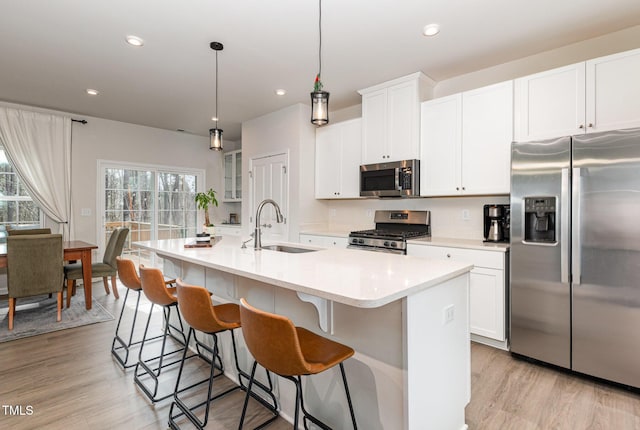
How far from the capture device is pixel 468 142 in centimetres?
317

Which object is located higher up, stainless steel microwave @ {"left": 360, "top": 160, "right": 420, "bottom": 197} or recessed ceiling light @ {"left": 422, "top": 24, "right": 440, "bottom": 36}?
recessed ceiling light @ {"left": 422, "top": 24, "right": 440, "bottom": 36}

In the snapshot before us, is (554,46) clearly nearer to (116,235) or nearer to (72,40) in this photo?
(72,40)

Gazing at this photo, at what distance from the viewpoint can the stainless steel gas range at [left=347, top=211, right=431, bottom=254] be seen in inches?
132

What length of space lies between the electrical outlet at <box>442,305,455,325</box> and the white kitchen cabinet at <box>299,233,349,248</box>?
2.20m

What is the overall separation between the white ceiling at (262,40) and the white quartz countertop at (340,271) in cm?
175

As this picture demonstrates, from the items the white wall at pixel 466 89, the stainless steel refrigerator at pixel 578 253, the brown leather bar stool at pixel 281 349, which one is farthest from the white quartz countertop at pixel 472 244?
the brown leather bar stool at pixel 281 349

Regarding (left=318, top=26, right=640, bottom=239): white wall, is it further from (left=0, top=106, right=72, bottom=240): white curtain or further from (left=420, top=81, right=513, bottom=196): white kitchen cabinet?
(left=0, top=106, right=72, bottom=240): white curtain

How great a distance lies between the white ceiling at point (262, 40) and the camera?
2350mm

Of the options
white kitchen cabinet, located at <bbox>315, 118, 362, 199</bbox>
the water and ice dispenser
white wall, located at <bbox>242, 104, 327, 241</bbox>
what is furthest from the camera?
white wall, located at <bbox>242, 104, 327, 241</bbox>

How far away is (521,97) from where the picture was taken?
111 inches

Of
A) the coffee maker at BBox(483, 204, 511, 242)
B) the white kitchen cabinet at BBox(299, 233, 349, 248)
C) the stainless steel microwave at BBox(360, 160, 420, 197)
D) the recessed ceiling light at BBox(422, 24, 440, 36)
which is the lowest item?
the white kitchen cabinet at BBox(299, 233, 349, 248)

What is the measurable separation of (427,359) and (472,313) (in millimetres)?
1698

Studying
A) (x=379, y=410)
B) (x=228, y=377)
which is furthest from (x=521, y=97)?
(x=228, y=377)

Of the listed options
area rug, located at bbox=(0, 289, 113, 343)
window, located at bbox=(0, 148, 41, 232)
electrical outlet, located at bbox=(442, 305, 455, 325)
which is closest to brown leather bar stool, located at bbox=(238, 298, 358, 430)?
electrical outlet, located at bbox=(442, 305, 455, 325)
